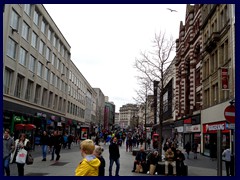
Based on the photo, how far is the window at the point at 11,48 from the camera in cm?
2708

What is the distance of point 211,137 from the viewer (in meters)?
28.5

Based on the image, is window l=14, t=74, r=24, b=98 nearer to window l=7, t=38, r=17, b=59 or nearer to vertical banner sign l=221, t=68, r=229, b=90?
window l=7, t=38, r=17, b=59

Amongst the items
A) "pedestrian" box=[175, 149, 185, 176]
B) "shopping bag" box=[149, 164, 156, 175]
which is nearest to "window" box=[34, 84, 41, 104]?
"shopping bag" box=[149, 164, 156, 175]

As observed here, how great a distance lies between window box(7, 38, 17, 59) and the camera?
27.1 meters

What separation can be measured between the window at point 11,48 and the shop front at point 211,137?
66.3ft

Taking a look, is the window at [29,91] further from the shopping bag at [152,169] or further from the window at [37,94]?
the shopping bag at [152,169]

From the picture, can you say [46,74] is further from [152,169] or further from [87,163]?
[87,163]

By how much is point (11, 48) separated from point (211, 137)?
2141 centimetres

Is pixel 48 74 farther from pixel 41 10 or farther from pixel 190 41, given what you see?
pixel 190 41

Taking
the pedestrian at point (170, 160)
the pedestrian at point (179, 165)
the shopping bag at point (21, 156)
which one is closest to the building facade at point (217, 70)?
the pedestrian at point (179, 165)

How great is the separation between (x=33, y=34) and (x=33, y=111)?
9121 mm

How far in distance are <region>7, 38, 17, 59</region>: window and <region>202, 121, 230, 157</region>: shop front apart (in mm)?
20219
